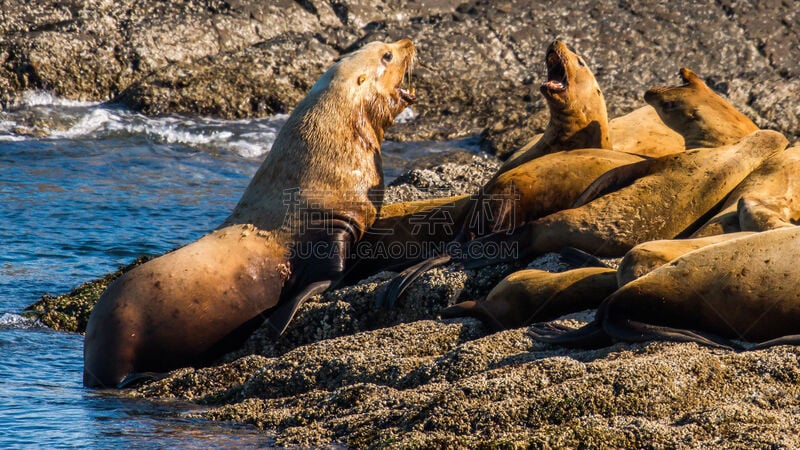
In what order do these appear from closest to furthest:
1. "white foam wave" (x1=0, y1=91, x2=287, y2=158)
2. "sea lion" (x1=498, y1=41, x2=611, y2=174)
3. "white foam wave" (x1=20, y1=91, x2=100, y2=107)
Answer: "sea lion" (x1=498, y1=41, x2=611, y2=174), "white foam wave" (x1=0, y1=91, x2=287, y2=158), "white foam wave" (x1=20, y1=91, x2=100, y2=107)

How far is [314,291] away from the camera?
750 cm

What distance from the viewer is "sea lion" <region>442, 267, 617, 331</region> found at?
6.23m

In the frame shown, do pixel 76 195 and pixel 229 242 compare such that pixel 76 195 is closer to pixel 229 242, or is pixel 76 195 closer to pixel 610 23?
pixel 229 242

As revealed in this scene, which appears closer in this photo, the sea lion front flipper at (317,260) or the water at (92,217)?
the water at (92,217)

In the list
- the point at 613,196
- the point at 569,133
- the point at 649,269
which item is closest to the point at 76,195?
the point at 569,133

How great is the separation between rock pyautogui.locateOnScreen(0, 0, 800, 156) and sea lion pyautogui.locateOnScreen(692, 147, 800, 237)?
733 cm

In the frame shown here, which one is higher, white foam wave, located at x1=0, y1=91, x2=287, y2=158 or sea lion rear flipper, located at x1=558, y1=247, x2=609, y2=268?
sea lion rear flipper, located at x1=558, y1=247, x2=609, y2=268

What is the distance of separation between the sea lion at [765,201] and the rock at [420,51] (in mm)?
7328

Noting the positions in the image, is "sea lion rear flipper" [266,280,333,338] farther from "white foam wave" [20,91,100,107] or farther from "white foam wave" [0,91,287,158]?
"white foam wave" [20,91,100,107]

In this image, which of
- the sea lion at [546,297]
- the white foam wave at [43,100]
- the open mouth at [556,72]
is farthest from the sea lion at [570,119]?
the white foam wave at [43,100]

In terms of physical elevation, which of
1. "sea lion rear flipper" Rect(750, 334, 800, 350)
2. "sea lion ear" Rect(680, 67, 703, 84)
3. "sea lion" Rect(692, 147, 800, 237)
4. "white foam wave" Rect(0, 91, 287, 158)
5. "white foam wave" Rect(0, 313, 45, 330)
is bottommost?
"white foam wave" Rect(0, 313, 45, 330)

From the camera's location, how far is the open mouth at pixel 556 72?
8.83 meters

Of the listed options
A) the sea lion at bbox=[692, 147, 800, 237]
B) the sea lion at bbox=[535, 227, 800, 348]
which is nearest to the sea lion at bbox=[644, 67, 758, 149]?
the sea lion at bbox=[692, 147, 800, 237]

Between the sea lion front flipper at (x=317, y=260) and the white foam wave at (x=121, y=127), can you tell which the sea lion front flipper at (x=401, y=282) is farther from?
the white foam wave at (x=121, y=127)
